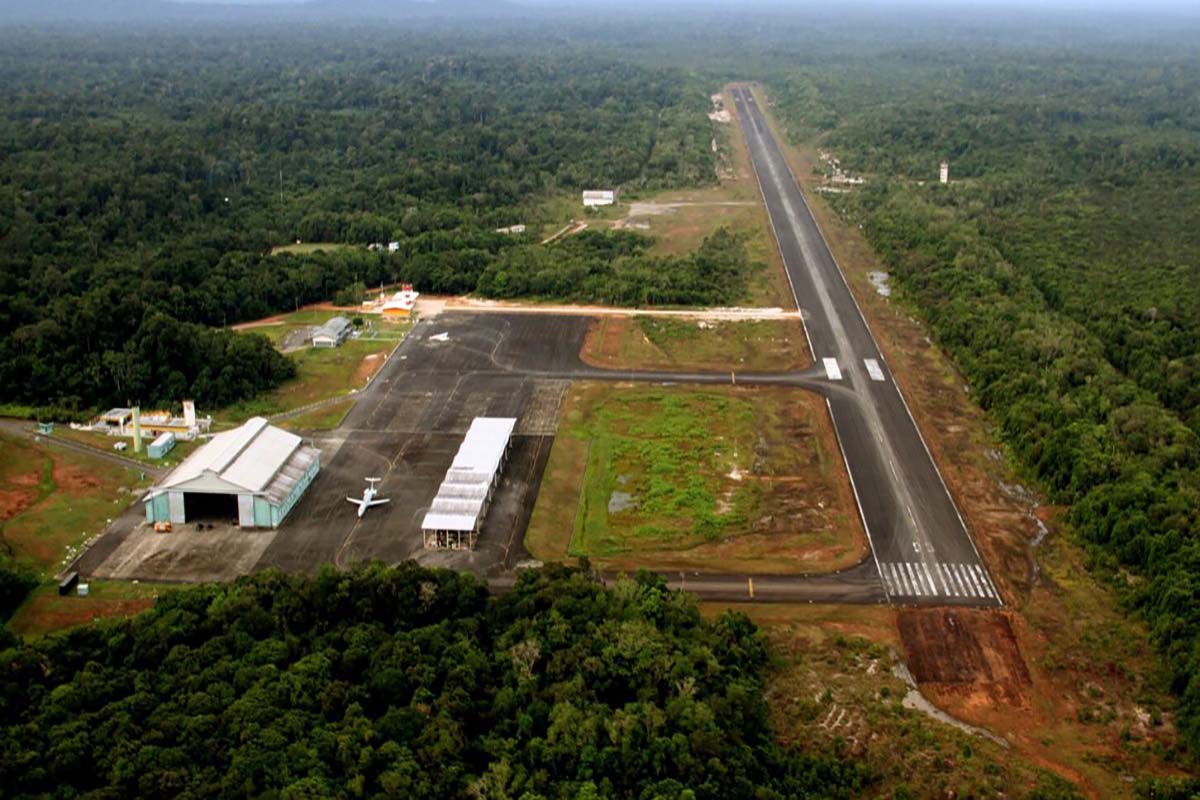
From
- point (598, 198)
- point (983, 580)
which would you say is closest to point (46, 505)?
point (983, 580)

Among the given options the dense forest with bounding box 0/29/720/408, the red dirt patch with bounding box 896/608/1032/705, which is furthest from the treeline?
the dense forest with bounding box 0/29/720/408

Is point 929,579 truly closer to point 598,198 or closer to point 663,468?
point 663,468

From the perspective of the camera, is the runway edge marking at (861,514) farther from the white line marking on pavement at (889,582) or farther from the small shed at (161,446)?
the small shed at (161,446)

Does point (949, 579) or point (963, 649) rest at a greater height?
point (949, 579)

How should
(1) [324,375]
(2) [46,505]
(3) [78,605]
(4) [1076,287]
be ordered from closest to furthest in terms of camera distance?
(3) [78,605] < (2) [46,505] < (1) [324,375] < (4) [1076,287]

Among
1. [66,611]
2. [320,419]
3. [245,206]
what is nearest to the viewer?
[66,611]

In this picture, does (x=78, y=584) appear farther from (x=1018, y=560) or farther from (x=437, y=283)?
(x=437, y=283)

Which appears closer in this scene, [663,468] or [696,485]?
[696,485]
